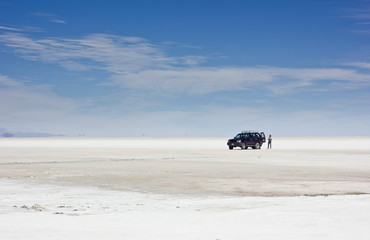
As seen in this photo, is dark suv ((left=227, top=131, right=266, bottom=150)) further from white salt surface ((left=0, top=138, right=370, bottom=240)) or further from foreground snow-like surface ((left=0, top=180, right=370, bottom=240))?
foreground snow-like surface ((left=0, top=180, right=370, bottom=240))

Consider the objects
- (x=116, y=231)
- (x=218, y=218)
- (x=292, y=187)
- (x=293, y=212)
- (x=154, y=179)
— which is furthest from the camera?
(x=154, y=179)

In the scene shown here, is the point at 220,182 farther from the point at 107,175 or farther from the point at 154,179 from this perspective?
the point at 107,175

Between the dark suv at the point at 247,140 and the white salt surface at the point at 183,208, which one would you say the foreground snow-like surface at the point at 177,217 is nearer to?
the white salt surface at the point at 183,208

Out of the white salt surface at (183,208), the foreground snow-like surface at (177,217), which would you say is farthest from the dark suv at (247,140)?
the foreground snow-like surface at (177,217)

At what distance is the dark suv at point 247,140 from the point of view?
209 feet

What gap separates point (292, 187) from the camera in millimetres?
18984

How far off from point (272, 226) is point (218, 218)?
4.51ft

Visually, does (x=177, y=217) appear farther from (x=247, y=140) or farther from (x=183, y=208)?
(x=247, y=140)

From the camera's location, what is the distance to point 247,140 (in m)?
64.8

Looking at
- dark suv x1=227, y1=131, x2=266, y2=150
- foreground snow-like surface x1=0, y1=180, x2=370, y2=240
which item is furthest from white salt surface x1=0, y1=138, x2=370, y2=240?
dark suv x1=227, y1=131, x2=266, y2=150

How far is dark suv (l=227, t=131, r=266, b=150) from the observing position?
63.8 meters

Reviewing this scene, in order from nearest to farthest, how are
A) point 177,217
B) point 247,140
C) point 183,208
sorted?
point 177,217 < point 183,208 < point 247,140

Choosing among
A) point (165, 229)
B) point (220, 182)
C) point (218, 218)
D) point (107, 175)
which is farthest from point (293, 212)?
point (107, 175)

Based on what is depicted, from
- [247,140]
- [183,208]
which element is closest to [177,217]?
[183,208]
